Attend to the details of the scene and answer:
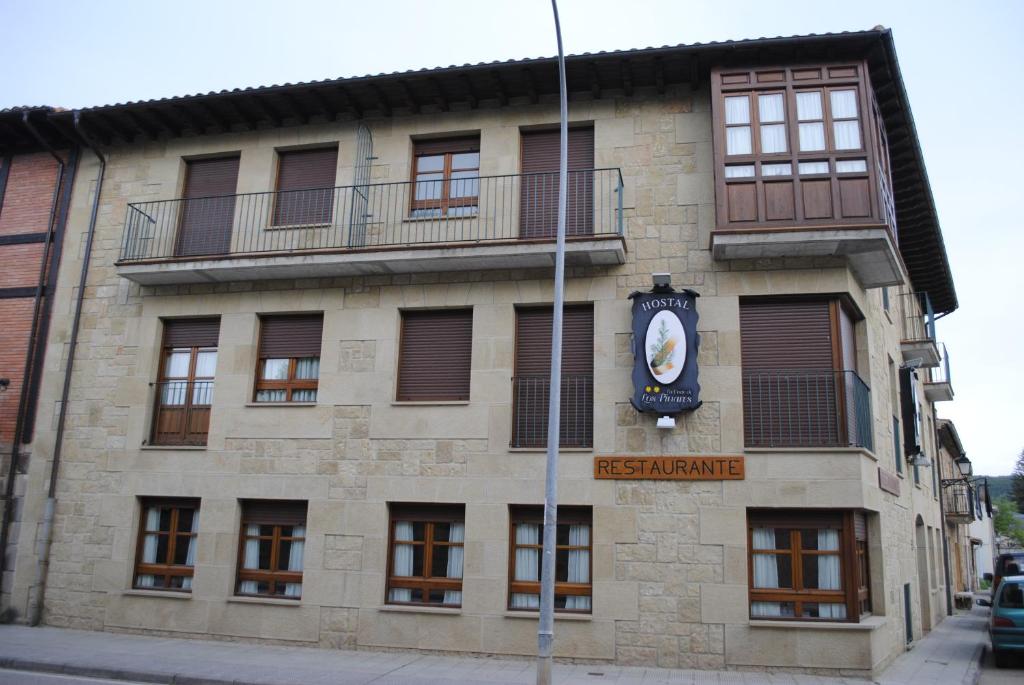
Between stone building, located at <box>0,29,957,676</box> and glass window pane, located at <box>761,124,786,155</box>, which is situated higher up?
glass window pane, located at <box>761,124,786,155</box>

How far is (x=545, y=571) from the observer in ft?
31.0

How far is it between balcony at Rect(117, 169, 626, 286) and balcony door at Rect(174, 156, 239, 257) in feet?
0.08

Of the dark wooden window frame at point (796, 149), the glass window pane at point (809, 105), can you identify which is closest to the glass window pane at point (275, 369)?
the dark wooden window frame at point (796, 149)

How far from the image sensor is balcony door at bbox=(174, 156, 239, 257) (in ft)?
49.8

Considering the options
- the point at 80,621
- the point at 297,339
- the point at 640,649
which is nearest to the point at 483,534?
the point at 640,649

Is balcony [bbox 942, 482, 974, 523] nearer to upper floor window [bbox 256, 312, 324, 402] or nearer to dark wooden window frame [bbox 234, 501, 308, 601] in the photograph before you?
upper floor window [bbox 256, 312, 324, 402]

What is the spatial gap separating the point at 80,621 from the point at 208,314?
224 inches

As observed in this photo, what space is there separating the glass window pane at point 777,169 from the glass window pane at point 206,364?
9986mm

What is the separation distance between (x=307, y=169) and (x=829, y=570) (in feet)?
36.9

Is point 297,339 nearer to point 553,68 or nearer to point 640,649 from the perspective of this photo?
point 553,68

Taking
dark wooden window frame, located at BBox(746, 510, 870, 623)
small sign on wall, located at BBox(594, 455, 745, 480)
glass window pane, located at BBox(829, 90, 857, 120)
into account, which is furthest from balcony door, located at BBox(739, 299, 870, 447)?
glass window pane, located at BBox(829, 90, 857, 120)

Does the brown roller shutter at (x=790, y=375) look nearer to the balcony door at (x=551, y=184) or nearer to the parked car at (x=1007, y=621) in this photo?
the balcony door at (x=551, y=184)

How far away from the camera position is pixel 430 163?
14727 mm

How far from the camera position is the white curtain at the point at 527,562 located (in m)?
12.4
